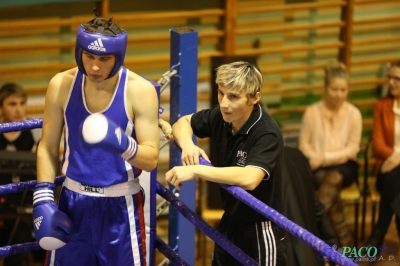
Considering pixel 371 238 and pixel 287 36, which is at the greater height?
pixel 287 36

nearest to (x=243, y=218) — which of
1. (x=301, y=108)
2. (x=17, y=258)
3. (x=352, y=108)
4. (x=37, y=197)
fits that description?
(x=37, y=197)

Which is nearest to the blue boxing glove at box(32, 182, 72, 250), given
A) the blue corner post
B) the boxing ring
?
the boxing ring

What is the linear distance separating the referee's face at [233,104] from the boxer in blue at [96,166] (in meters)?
0.26

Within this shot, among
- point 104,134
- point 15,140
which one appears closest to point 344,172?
point 15,140

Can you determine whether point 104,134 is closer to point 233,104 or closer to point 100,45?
point 100,45

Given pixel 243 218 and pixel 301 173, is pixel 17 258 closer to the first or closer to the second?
pixel 301 173

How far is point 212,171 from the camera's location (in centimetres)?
257

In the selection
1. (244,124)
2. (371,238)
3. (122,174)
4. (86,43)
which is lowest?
(371,238)

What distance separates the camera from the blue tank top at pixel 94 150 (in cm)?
274

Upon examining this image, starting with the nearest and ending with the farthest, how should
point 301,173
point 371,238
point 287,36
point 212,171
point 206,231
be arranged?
point 212,171 < point 206,231 < point 301,173 < point 371,238 < point 287,36

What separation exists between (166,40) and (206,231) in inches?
119

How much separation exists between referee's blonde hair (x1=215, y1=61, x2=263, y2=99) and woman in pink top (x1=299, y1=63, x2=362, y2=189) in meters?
2.52

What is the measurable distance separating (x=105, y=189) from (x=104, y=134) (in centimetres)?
42

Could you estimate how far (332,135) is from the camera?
5320 mm
